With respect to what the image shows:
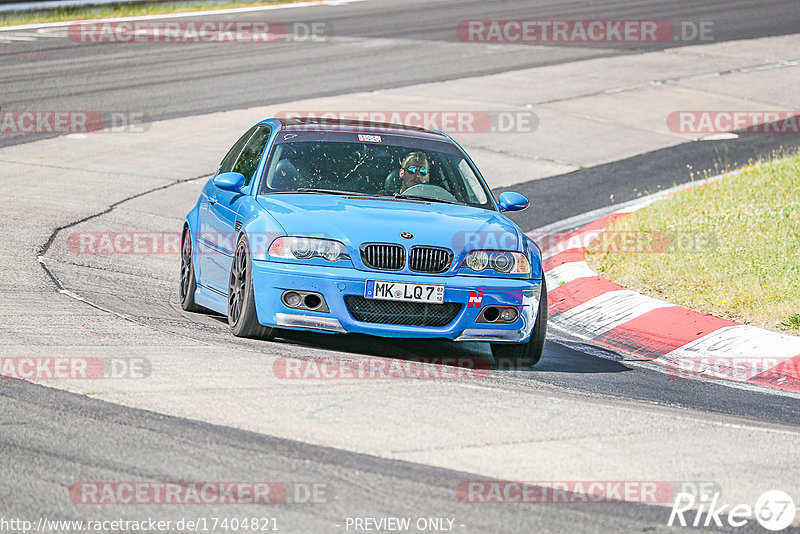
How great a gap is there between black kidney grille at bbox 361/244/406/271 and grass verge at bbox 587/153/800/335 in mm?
3130

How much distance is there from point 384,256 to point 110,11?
78.1ft

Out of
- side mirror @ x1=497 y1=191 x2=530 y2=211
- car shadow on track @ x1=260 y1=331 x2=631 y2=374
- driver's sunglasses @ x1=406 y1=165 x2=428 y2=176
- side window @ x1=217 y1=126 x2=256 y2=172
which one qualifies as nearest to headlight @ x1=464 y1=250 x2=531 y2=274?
car shadow on track @ x1=260 y1=331 x2=631 y2=374

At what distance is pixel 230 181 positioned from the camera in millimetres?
8703

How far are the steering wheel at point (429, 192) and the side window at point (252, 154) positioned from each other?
117cm

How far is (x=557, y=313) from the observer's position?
10.5 metres

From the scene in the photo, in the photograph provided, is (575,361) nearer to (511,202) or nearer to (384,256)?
(511,202)

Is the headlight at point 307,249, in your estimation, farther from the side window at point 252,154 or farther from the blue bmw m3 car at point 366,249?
the side window at point 252,154

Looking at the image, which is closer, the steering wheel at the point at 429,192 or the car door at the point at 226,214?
the car door at the point at 226,214

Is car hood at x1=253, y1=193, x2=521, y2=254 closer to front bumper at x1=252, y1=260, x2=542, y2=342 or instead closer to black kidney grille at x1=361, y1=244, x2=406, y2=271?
black kidney grille at x1=361, y1=244, x2=406, y2=271

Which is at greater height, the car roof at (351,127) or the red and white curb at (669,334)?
the car roof at (351,127)

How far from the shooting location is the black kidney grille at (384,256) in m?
7.64

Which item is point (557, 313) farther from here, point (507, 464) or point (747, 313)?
point (507, 464)

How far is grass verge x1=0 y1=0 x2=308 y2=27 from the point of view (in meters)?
27.8

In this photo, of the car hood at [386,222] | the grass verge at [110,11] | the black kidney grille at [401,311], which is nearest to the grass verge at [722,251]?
the car hood at [386,222]
